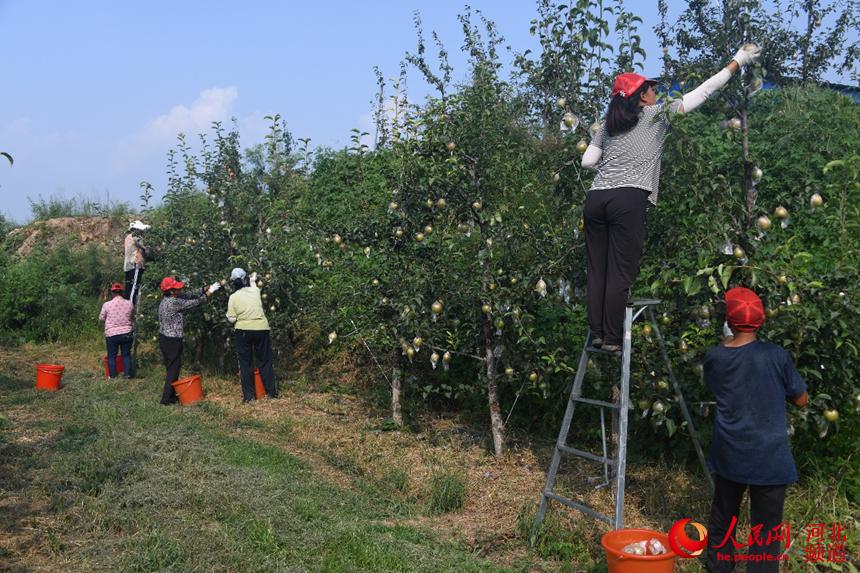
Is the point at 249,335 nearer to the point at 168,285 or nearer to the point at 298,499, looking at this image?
the point at 168,285

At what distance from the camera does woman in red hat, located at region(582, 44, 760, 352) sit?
14.2 feet

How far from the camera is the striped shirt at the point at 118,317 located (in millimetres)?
10812

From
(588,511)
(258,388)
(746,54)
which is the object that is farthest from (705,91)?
(258,388)

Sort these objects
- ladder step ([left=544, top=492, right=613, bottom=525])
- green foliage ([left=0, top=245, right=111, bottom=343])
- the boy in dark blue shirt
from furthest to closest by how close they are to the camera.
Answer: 1. green foliage ([left=0, top=245, right=111, bottom=343])
2. ladder step ([left=544, top=492, right=613, bottom=525])
3. the boy in dark blue shirt

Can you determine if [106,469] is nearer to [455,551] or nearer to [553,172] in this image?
[455,551]

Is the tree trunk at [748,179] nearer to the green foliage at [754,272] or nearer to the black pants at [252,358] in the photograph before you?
the green foliage at [754,272]

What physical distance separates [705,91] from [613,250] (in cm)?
102

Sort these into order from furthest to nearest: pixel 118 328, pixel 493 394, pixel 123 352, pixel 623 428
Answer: pixel 123 352, pixel 118 328, pixel 493 394, pixel 623 428

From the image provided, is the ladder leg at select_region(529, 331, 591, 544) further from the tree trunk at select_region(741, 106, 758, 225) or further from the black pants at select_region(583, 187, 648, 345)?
the tree trunk at select_region(741, 106, 758, 225)

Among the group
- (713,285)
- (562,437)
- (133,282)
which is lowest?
(562,437)

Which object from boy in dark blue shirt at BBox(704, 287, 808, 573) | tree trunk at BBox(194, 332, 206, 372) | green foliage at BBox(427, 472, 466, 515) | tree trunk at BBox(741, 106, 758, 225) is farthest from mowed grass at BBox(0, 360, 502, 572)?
tree trunk at BBox(194, 332, 206, 372)

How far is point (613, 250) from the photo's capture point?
4.37 m

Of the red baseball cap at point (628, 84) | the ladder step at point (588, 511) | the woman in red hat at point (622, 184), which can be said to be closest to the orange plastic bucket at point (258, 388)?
the ladder step at point (588, 511)

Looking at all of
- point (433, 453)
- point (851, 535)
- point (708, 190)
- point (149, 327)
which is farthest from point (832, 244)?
point (149, 327)
